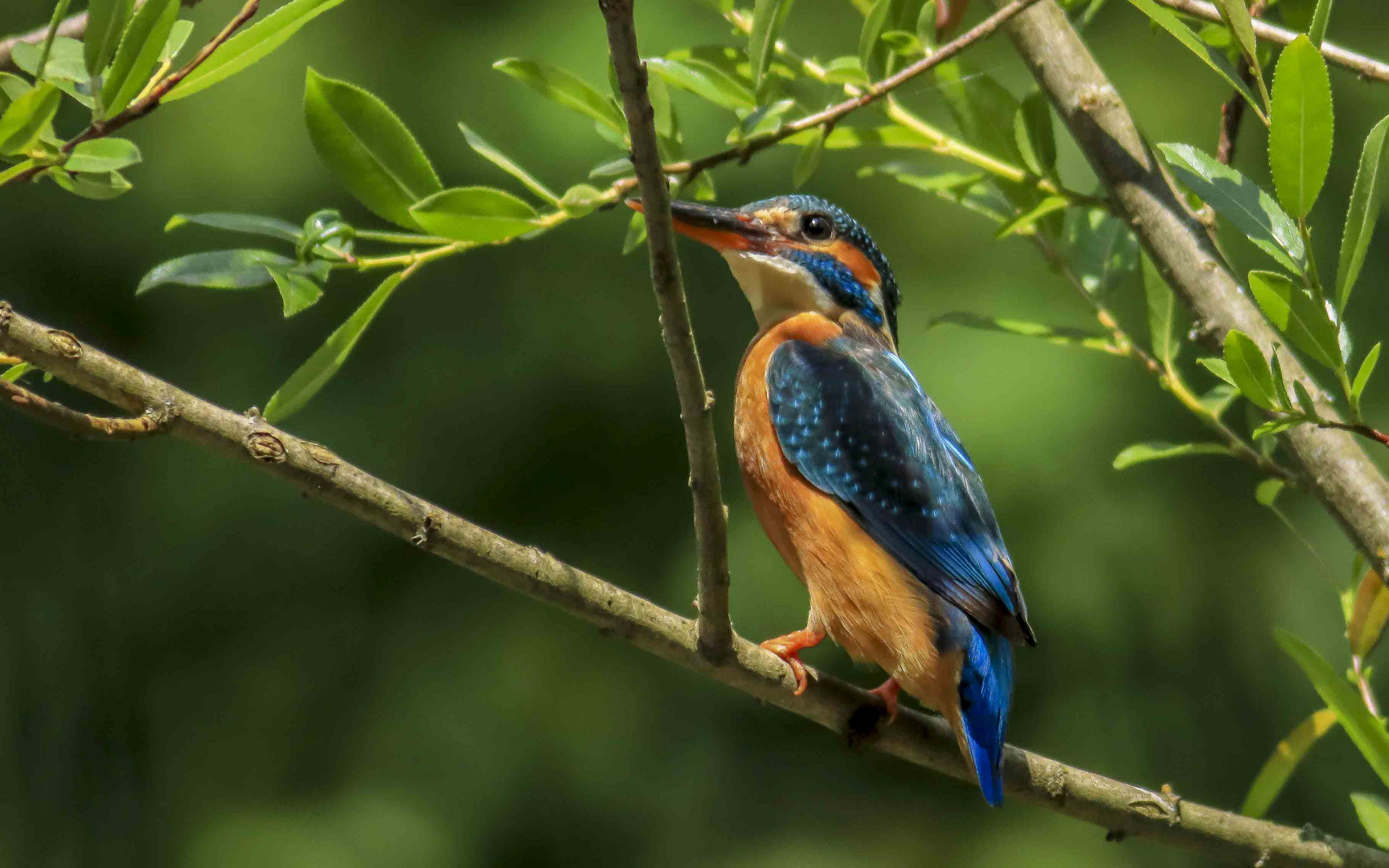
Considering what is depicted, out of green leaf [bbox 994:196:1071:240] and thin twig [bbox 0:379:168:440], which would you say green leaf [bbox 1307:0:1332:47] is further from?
thin twig [bbox 0:379:168:440]

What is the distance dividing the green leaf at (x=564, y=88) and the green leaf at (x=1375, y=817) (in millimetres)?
1157

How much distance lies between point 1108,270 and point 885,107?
1.65 feet

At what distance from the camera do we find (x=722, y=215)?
98.3 inches

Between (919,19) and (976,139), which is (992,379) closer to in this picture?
(976,139)

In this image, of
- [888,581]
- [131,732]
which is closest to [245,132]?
[131,732]

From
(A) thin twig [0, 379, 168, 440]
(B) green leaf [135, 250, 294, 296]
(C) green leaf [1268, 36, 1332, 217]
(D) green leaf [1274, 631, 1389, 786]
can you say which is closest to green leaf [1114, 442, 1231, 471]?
(D) green leaf [1274, 631, 1389, 786]

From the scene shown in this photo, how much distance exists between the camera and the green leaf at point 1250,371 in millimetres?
1288

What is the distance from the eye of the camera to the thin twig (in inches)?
46.6

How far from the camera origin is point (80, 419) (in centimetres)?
122

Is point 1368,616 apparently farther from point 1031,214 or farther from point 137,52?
point 137,52

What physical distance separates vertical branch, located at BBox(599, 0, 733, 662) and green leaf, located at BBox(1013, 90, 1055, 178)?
78 cm

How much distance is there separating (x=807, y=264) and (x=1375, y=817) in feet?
5.28

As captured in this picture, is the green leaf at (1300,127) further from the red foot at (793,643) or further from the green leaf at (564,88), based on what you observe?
the red foot at (793,643)

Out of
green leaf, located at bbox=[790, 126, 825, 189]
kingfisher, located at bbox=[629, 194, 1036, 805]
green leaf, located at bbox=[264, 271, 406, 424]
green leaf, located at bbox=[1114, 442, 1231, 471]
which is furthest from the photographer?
kingfisher, located at bbox=[629, 194, 1036, 805]
